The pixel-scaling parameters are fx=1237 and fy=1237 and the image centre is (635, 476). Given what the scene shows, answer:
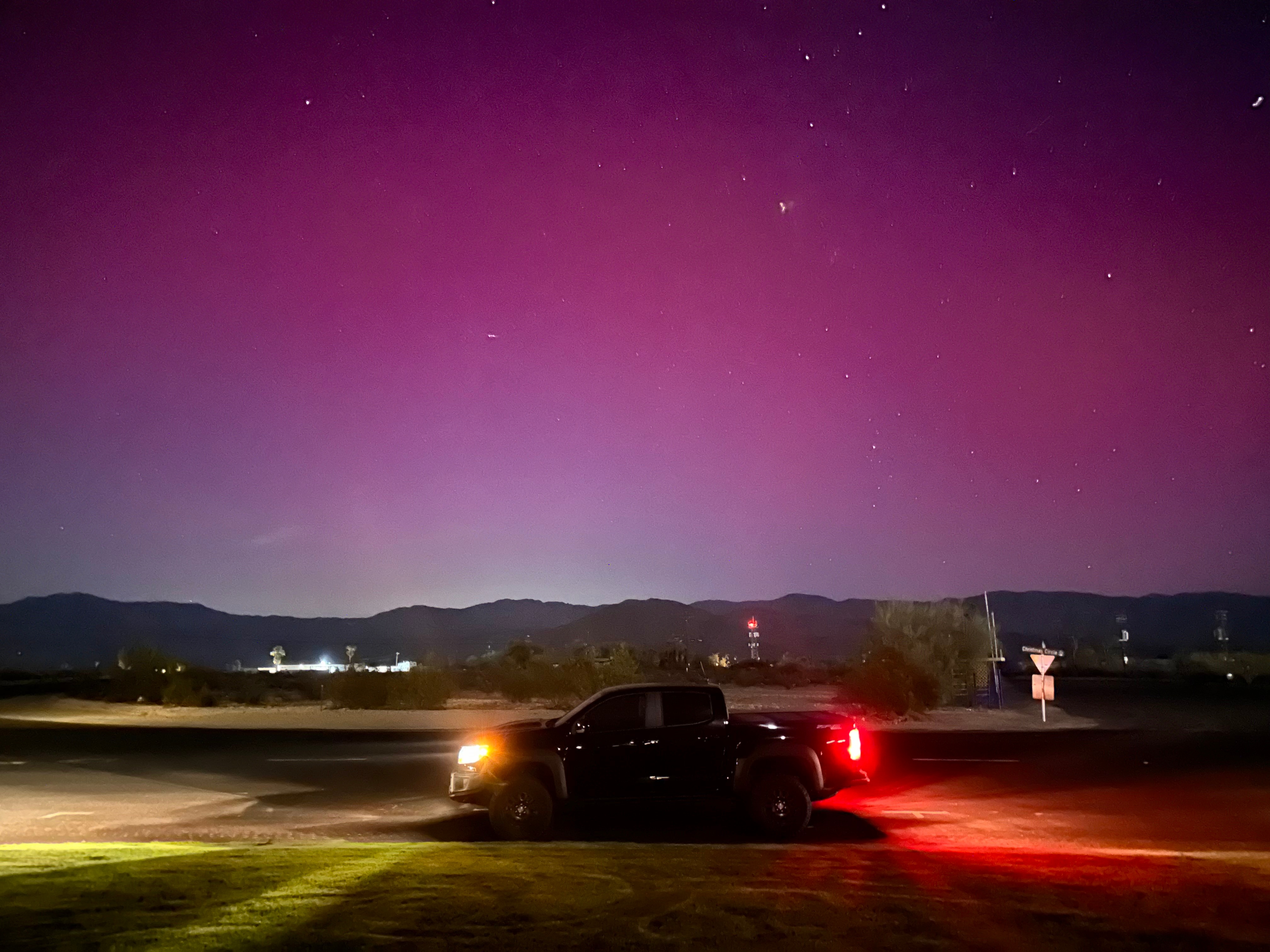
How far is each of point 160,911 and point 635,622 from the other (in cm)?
15356

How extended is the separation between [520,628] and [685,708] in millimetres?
162451

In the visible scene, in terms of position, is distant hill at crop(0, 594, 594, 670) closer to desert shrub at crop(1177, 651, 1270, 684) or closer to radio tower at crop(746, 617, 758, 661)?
radio tower at crop(746, 617, 758, 661)

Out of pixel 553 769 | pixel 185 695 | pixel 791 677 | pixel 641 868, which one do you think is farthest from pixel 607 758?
pixel 791 677

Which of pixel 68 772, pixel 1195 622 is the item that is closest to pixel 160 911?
pixel 68 772

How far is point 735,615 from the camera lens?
573 feet

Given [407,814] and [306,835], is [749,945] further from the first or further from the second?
[407,814]

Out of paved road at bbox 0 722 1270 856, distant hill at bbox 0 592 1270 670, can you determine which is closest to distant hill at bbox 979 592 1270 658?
distant hill at bbox 0 592 1270 670

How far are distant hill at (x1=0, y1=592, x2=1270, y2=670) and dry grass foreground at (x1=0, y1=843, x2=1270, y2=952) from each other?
12110 centimetres

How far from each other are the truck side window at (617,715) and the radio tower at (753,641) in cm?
3163

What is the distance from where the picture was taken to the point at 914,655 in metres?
37.7

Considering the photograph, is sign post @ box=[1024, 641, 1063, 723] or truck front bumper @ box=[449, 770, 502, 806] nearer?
truck front bumper @ box=[449, 770, 502, 806]

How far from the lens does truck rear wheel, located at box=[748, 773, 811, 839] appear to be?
14.0 m

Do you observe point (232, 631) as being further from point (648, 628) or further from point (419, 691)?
point (419, 691)

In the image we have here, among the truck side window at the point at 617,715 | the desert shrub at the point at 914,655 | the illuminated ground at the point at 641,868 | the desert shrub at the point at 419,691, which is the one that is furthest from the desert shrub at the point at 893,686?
the truck side window at the point at 617,715
